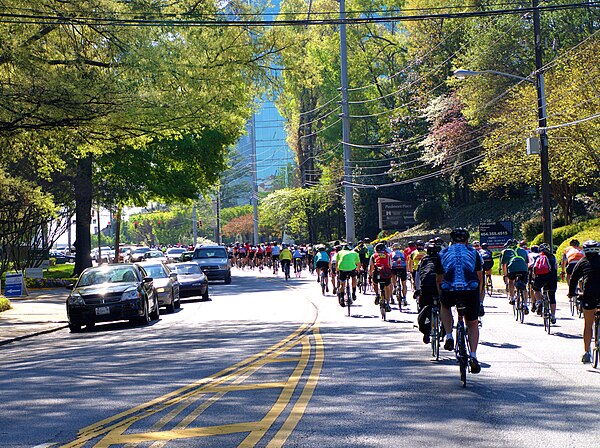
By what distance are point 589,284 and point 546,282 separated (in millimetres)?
6691

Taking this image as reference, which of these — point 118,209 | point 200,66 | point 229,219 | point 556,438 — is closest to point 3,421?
point 556,438

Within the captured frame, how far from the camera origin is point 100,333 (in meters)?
23.1

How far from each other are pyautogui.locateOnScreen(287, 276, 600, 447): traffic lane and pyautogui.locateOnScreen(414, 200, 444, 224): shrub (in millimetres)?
50752

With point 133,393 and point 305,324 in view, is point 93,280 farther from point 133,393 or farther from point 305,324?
point 133,393

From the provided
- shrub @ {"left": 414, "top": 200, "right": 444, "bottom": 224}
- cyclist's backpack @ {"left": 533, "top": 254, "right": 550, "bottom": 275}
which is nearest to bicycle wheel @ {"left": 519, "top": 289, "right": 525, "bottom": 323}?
cyclist's backpack @ {"left": 533, "top": 254, "right": 550, "bottom": 275}

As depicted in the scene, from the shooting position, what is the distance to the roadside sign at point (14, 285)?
38219mm

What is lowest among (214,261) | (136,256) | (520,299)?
(520,299)

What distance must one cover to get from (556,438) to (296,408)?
2842mm

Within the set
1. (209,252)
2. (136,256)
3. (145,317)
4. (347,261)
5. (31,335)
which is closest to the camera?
(31,335)

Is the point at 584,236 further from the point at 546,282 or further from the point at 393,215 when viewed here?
the point at 393,215

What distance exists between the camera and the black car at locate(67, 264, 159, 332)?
23625mm

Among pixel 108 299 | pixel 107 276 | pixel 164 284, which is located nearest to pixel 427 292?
pixel 108 299

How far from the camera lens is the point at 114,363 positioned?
1552 centimetres

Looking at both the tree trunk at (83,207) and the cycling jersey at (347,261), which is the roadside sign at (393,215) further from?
the cycling jersey at (347,261)
